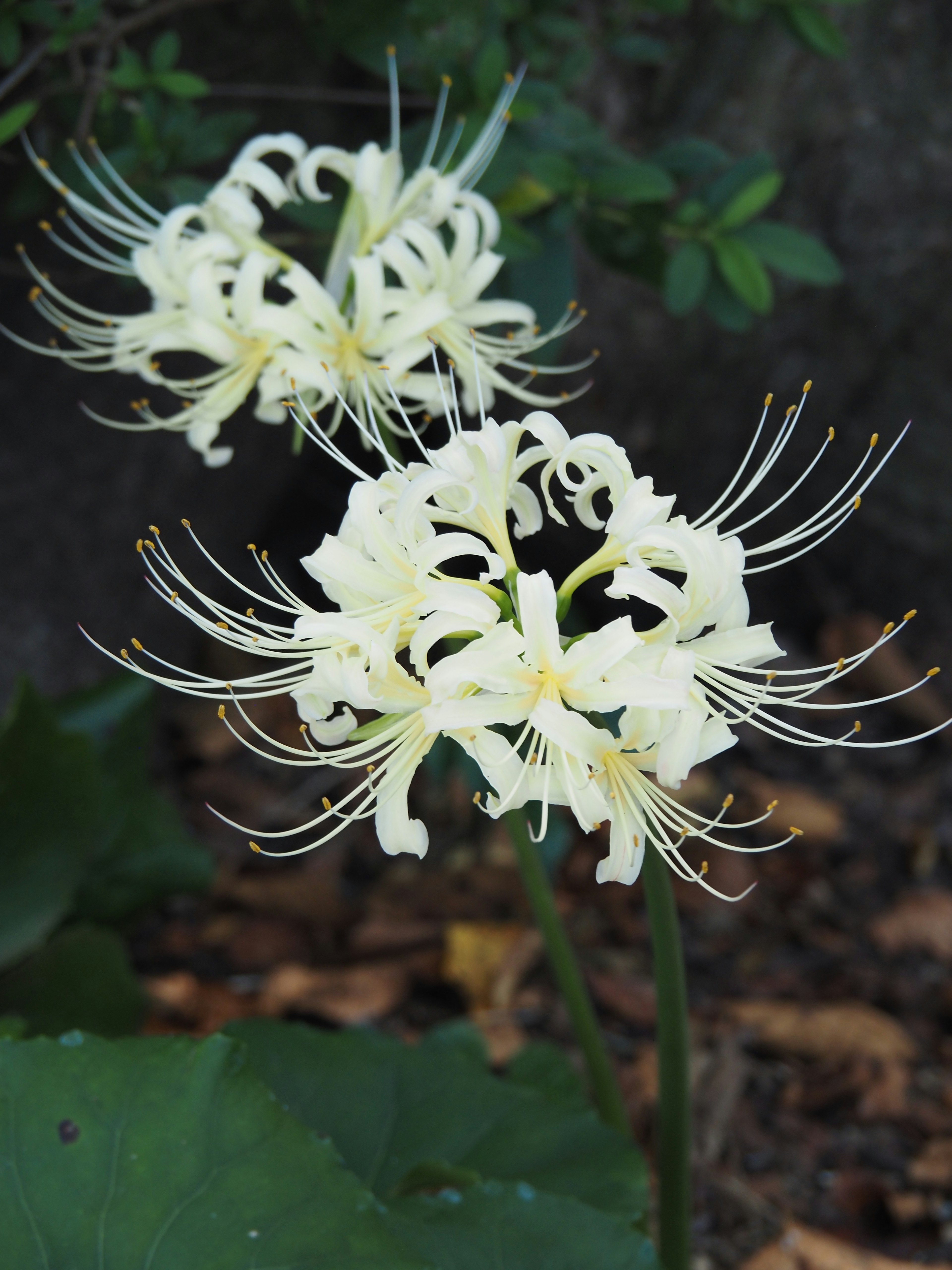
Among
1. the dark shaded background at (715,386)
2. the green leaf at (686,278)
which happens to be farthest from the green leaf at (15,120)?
the green leaf at (686,278)

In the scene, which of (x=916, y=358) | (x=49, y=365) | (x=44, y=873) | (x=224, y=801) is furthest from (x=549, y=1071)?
(x=916, y=358)

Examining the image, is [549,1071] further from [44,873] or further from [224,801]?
[224,801]

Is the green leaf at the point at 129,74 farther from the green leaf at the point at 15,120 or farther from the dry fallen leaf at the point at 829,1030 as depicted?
the dry fallen leaf at the point at 829,1030

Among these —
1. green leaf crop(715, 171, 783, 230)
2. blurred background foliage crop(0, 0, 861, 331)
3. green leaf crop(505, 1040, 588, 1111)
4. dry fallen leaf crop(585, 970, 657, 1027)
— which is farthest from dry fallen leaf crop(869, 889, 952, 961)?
green leaf crop(715, 171, 783, 230)

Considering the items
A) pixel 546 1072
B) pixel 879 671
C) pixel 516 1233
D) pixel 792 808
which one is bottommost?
pixel 516 1233

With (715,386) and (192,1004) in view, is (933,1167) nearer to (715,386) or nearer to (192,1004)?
(192,1004)

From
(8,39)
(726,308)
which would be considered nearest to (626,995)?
(726,308)
